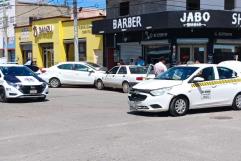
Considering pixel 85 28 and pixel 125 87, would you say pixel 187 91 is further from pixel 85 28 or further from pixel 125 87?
pixel 85 28

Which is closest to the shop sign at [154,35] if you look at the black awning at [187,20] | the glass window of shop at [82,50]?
the black awning at [187,20]

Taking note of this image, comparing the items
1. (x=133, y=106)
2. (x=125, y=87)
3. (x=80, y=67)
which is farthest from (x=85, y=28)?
(x=133, y=106)

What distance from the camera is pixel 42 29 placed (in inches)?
1622

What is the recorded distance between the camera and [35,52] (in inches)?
1679

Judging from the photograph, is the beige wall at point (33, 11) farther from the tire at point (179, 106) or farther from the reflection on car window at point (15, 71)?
the tire at point (179, 106)

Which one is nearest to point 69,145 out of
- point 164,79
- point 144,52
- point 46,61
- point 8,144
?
point 8,144

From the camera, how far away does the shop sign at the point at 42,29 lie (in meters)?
40.0

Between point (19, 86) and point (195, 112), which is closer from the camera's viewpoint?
point (195, 112)

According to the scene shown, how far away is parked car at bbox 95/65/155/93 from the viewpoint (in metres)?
23.8

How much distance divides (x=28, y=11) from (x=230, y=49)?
90.3 feet

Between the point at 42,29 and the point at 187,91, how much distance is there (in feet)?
92.4

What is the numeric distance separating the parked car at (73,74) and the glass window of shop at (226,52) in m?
7.01

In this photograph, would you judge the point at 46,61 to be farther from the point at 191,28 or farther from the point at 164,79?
the point at 164,79

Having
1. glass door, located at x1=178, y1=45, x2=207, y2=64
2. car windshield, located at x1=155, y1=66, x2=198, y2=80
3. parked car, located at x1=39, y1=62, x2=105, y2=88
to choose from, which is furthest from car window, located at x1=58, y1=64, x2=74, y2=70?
car windshield, located at x1=155, y1=66, x2=198, y2=80
